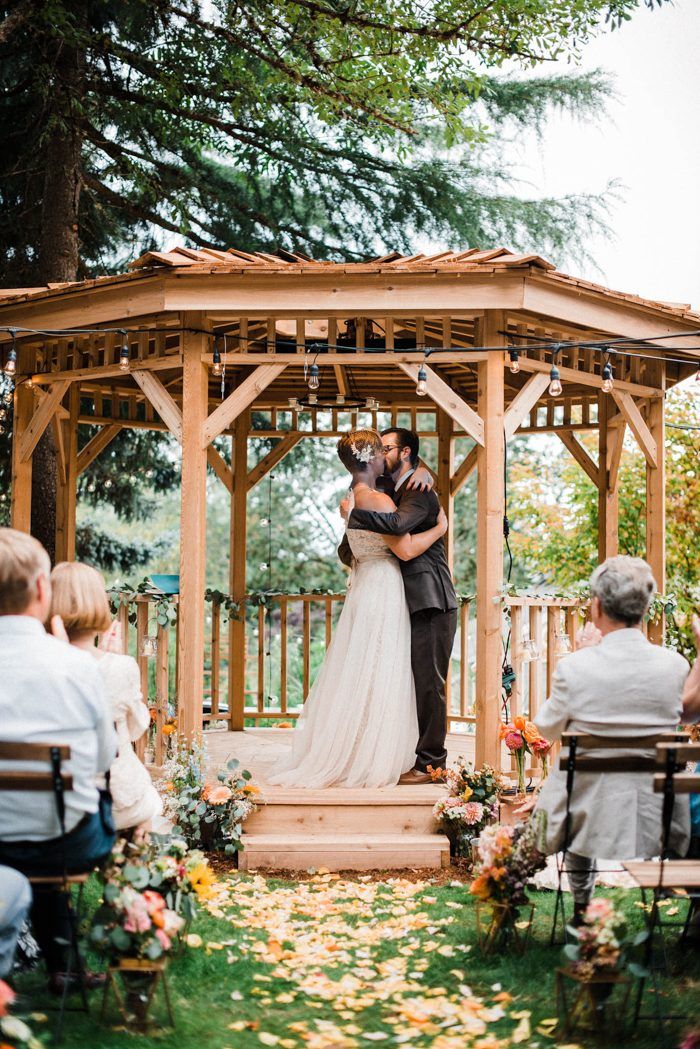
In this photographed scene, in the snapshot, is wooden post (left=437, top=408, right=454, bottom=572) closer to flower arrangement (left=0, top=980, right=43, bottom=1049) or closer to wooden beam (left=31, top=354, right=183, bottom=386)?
wooden beam (left=31, top=354, right=183, bottom=386)

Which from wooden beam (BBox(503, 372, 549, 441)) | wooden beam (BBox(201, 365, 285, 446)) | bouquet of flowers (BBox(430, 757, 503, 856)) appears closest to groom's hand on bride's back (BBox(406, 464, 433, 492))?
wooden beam (BBox(503, 372, 549, 441))

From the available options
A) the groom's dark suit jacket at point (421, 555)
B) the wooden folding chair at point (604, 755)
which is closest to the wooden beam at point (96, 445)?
the groom's dark suit jacket at point (421, 555)

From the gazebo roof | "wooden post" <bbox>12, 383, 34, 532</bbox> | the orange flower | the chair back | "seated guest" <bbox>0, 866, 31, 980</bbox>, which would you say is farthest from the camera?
"wooden post" <bbox>12, 383, 34, 532</bbox>

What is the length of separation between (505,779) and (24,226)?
9120 mm

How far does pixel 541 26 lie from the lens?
11.7 meters

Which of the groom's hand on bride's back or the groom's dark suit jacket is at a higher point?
the groom's hand on bride's back

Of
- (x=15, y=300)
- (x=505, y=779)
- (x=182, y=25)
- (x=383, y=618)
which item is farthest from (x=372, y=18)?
(x=505, y=779)

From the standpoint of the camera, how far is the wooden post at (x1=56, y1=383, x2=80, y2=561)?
31.2 ft

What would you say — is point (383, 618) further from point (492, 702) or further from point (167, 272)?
point (167, 272)

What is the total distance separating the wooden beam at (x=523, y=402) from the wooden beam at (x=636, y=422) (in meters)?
1.01

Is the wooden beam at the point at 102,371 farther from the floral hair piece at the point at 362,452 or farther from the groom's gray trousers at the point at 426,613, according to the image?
the groom's gray trousers at the point at 426,613

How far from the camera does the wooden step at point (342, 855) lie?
6.62m

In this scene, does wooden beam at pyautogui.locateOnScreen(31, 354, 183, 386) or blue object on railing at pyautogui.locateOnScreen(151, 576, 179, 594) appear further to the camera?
blue object on railing at pyautogui.locateOnScreen(151, 576, 179, 594)

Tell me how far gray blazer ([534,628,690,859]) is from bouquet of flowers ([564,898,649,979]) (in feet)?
1.19
